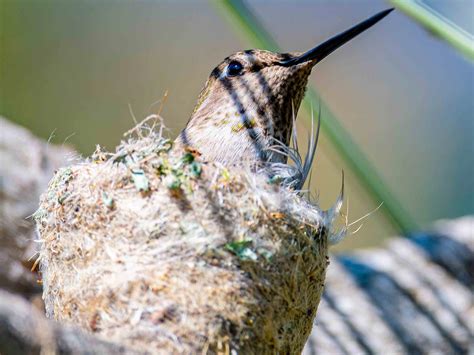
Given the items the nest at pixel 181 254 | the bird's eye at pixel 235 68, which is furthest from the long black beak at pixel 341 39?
the nest at pixel 181 254

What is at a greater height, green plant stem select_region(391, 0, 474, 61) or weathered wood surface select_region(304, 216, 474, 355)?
green plant stem select_region(391, 0, 474, 61)

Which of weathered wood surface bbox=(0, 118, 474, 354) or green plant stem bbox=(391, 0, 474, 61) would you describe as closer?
green plant stem bbox=(391, 0, 474, 61)

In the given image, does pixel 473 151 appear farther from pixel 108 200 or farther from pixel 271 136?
pixel 108 200

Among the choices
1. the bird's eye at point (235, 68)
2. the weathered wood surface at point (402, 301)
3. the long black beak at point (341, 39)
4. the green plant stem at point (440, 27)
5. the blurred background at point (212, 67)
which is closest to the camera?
the green plant stem at point (440, 27)

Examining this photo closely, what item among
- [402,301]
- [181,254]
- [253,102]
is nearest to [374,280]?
[402,301]

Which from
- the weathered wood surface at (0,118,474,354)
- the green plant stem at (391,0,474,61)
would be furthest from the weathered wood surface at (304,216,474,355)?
the green plant stem at (391,0,474,61)

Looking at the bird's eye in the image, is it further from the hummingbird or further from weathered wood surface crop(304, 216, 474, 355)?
weathered wood surface crop(304, 216, 474, 355)

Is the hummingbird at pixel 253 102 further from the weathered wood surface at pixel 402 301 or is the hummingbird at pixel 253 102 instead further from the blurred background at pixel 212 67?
the blurred background at pixel 212 67
